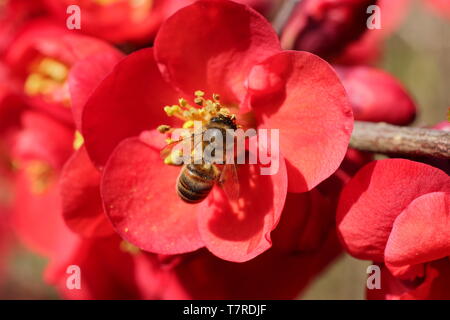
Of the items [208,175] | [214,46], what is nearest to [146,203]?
[208,175]

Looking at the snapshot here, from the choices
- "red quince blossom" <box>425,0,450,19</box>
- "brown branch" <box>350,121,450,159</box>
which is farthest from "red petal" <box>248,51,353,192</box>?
"red quince blossom" <box>425,0,450,19</box>

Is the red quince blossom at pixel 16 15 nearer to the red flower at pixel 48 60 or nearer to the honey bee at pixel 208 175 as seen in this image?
the red flower at pixel 48 60

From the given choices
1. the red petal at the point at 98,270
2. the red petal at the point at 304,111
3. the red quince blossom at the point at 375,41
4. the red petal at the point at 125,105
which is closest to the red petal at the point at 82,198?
the red petal at the point at 125,105

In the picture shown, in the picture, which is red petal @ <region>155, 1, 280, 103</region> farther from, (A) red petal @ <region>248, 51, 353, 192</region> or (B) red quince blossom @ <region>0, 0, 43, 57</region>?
(B) red quince blossom @ <region>0, 0, 43, 57</region>

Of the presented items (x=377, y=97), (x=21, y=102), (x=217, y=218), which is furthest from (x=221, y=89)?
(x=21, y=102)

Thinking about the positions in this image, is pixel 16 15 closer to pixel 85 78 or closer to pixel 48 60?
pixel 48 60

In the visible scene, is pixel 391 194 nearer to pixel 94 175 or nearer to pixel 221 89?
pixel 221 89
